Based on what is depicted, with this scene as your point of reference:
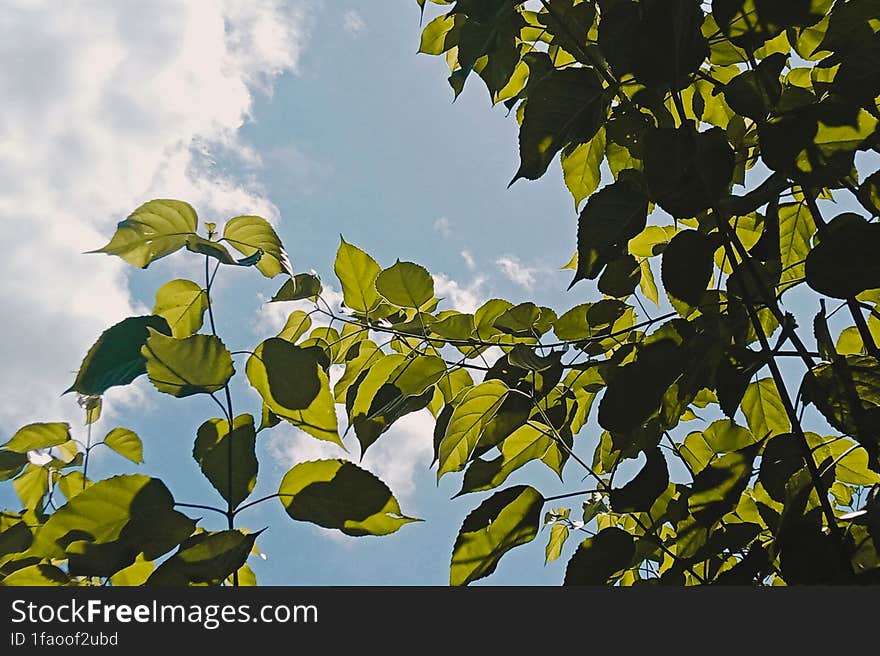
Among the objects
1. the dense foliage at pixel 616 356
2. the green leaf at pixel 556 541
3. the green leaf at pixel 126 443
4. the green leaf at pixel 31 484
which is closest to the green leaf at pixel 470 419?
the dense foliage at pixel 616 356

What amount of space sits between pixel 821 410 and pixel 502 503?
0.33 metres

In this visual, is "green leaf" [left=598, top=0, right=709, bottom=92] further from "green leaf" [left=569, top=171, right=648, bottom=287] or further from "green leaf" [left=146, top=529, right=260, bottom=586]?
"green leaf" [left=146, top=529, right=260, bottom=586]

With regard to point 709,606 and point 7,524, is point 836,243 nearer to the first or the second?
point 709,606

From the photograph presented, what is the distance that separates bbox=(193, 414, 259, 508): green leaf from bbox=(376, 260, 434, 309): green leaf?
1.18 ft

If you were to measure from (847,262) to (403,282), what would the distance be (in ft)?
1.75

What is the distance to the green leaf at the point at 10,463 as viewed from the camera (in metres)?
0.92

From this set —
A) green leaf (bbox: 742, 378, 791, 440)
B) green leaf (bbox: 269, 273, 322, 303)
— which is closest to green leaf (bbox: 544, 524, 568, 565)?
green leaf (bbox: 742, 378, 791, 440)

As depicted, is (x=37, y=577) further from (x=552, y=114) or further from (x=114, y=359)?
(x=552, y=114)

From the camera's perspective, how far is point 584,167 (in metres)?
0.94

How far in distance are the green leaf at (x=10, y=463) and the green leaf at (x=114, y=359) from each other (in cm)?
47

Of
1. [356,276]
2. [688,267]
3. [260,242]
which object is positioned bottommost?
[688,267]

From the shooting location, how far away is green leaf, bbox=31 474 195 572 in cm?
53

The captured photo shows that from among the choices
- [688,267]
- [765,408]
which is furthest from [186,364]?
[765,408]

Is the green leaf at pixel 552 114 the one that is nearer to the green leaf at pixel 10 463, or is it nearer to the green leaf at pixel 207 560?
the green leaf at pixel 207 560
